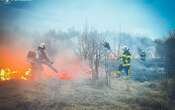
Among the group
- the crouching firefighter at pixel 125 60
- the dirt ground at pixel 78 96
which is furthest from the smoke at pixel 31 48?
the dirt ground at pixel 78 96

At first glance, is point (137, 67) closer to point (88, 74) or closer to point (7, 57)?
point (88, 74)

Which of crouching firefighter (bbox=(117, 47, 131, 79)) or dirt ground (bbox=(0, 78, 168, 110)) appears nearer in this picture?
dirt ground (bbox=(0, 78, 168, 110))

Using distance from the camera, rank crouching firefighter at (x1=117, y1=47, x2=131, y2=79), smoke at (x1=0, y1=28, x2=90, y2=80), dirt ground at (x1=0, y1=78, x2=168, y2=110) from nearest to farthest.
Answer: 1. dirt ground at (x1=0, y1=78, x2=168, y2=110)
2. crouching firefighter at (x1=117, y1=47, x2=131, y2=79)
3. smoke at (x1=0, y1=28, x2=90, y2=80)

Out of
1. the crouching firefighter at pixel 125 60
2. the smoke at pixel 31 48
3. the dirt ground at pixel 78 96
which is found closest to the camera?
the dirt ground at pixel 78 96

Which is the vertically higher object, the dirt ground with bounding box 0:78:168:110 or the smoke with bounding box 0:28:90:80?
the smoke with bounding box 0:28:90:80

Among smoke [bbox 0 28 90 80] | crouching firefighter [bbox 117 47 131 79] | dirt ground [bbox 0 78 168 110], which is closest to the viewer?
dirt ground [bbox 0 78 168 110]

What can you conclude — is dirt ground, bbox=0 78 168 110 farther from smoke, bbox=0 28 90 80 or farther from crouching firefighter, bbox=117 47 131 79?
smoke, bbox=0 28 90 80

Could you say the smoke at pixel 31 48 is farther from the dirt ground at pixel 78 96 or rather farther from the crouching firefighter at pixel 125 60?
the dirt ground at pixel 78 96

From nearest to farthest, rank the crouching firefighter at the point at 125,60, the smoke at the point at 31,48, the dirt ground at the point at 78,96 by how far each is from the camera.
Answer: the dirt ground at the point at 78,96 → the crouching firefighter at the point at 125,60 → the smoke at the point at 31,48

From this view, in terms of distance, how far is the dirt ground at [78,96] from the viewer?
9.45 m

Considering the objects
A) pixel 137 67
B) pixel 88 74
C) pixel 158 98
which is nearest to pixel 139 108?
pixel 158 98

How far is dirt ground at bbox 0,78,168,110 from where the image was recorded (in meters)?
9.45

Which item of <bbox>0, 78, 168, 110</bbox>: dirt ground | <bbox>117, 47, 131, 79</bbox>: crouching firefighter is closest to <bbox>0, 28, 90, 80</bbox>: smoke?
<bbox>117, 47, 131, 79</bbox>: crouching firefighter

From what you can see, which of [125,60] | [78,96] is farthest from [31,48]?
[78,96]
